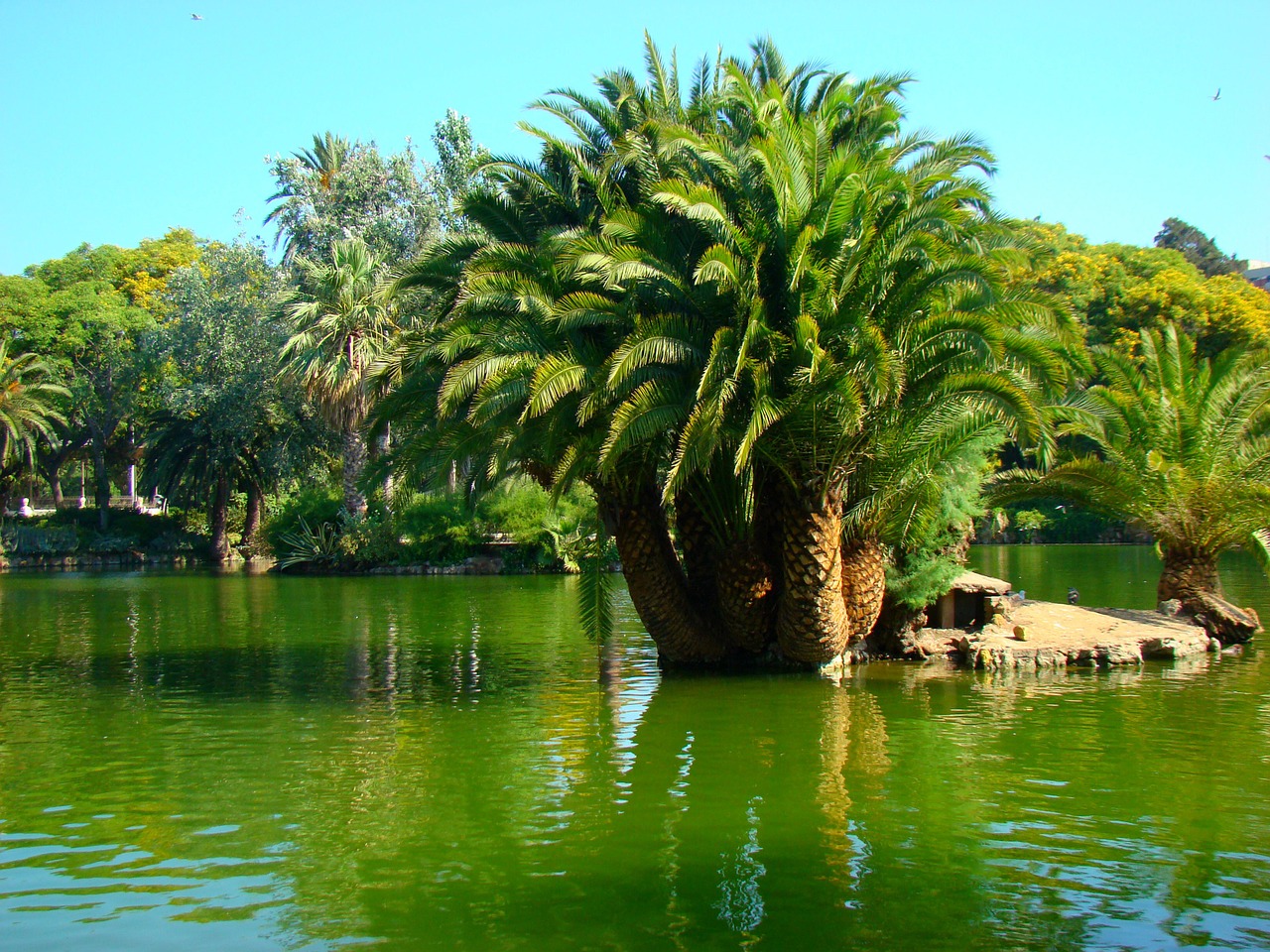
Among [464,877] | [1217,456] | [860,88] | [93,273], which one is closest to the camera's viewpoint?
[464,877]

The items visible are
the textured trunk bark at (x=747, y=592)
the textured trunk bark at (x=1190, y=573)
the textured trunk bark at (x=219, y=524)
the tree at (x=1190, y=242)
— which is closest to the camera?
the textured trunk bark at (x=747, y=592)

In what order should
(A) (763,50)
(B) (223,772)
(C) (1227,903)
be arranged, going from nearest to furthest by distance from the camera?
1. (C) (1227,903)
2. (B) (223,772)
3. (A) (763,50)

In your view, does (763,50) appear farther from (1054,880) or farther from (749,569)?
(1054,880)

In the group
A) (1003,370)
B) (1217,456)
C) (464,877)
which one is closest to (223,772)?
(464,877)

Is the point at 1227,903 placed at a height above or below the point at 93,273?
below

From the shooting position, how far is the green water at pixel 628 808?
7012 mm

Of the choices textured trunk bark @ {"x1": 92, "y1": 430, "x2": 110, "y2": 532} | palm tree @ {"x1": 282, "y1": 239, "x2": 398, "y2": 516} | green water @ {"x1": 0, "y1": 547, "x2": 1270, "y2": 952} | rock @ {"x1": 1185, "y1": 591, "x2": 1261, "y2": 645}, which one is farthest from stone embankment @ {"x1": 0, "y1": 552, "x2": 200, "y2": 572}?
rock @ {"x1": 1185, "y1": 591, "x2": 1261, "y2": 645}

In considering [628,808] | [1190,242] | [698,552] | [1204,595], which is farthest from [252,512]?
[1190,242]

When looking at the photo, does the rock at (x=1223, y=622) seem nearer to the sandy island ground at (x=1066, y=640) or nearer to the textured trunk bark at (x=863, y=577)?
the sandy island ground at (x=1066, y=640)

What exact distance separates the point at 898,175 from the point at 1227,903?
9.74 metres

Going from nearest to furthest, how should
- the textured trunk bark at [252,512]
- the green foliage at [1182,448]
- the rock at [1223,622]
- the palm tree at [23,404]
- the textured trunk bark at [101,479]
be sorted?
the green foliage at [1182,448], the rock at [1223,622], the palm tree at [23,404], the textured trunk bark at [252,512], the textured trunk bark at [101,479]

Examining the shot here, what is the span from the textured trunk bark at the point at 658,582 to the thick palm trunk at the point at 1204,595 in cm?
843

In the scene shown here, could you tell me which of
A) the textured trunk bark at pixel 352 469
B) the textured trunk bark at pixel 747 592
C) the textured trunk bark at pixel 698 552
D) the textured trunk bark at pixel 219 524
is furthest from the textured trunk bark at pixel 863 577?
the textured trunk bark at pixel 219 524

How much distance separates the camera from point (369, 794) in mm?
9945
